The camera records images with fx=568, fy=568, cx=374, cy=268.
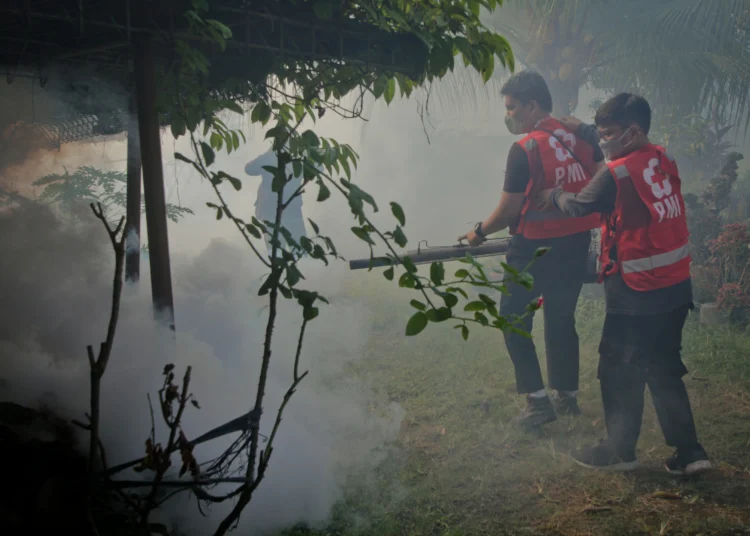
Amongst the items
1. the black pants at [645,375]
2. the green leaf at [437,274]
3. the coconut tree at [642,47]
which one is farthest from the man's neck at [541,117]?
the coconut tree at [642,47]

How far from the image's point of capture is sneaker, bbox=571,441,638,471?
3.92 m

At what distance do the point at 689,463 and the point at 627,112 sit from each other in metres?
2.39

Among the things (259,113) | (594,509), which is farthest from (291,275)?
(594,509)

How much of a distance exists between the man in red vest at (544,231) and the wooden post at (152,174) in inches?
102

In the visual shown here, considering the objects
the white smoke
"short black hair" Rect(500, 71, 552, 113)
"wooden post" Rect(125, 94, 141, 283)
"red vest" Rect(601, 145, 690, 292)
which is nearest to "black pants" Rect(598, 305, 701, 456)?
"red vest" Rect(601, 145, 690, 292)

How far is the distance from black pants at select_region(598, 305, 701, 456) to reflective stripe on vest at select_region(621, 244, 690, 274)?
1.07 ft

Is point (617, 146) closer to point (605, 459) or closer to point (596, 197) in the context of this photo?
point (596, 197)

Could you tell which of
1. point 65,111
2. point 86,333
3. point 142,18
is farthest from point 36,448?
point 65,111

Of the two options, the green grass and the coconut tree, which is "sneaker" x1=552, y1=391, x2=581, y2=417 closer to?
the green grass

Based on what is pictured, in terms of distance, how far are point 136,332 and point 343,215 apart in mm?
13455

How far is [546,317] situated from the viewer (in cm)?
482

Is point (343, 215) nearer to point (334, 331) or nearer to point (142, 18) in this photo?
point (334, 331)

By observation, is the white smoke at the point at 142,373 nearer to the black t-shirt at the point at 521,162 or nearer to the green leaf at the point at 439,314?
the green leaf at the point at 439,314

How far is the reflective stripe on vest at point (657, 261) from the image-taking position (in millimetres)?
→ 3822
